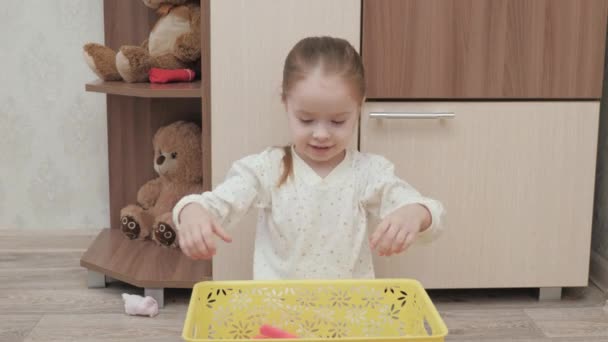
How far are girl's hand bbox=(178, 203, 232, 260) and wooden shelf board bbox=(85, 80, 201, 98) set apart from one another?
0.54 m

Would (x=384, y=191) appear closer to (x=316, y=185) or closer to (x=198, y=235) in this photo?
(x=316, y=185)

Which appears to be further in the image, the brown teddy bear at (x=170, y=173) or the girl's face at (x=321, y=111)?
the brown teddy bear at (x=170, y=173)

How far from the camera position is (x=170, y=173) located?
1825 millimetres

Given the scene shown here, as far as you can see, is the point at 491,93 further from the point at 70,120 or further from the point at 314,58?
the point at 70,120

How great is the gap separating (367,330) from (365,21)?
24.1 inches

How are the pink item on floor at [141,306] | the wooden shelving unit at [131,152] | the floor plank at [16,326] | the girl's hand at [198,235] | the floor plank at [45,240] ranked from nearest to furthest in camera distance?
the girl's hand at [198,235] < the floor plank at [16,326] < the pink item on floor at [141,306] < the wooden shelving unit at [131,152] < the floor plank at [45,240]

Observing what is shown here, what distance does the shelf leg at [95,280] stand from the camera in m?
1.64

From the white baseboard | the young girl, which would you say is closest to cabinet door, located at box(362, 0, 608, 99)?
the young girl

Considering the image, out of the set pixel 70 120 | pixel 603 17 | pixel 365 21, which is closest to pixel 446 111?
pixel 365 21

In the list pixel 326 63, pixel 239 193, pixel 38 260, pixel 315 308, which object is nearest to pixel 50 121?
pixel 38 260

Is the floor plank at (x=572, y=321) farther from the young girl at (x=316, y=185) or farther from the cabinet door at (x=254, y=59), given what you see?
the cabinet door at (x=254, y=59)

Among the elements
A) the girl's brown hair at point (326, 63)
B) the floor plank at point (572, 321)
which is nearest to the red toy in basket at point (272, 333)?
the girl's brown hair at point (326, 63)

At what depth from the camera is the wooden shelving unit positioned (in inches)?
62.6

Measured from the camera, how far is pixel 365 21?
1402 mm
